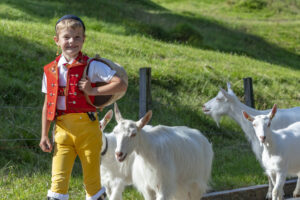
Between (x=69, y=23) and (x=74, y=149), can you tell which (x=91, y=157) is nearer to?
(x=74, y=149)

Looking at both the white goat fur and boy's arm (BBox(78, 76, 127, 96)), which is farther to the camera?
the white goat fur

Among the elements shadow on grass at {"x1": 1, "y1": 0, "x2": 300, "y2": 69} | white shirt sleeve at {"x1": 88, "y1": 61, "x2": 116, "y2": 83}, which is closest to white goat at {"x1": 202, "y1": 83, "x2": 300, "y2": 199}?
white shirt sleeve at {"x1": 88, "y1": 61, "x2": 116, "y2": 83}

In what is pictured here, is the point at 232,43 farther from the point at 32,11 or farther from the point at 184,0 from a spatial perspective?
the point at 184,0

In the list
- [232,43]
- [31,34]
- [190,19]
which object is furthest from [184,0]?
[31,34]

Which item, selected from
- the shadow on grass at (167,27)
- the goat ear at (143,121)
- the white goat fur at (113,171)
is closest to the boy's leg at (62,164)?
the goat ear at (143,121)

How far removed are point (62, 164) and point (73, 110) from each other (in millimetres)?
461

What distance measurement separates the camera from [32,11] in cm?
1516

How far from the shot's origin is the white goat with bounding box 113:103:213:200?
4.68 m

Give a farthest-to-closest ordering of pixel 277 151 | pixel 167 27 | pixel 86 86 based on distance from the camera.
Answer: pixel 167 27, pixel 277 151, pixel 86 86

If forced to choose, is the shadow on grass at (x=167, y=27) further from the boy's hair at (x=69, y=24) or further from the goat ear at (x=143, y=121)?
the boy's hair at (x=69, y=24)

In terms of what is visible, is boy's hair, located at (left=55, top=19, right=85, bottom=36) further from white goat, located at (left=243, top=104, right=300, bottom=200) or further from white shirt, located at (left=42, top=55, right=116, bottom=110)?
white goat, located at (left=243, top=104, right=300, bottom=200)

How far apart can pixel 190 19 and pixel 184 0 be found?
11.7m

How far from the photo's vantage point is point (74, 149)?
382 cm

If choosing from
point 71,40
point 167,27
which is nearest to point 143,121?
point 71,40
